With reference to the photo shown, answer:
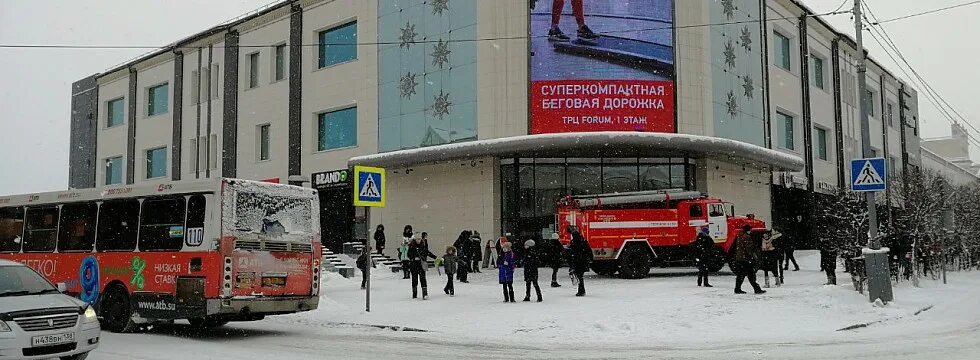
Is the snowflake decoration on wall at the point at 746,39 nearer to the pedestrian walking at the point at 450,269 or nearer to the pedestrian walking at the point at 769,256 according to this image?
the pedestrian walking at the point at 769,256

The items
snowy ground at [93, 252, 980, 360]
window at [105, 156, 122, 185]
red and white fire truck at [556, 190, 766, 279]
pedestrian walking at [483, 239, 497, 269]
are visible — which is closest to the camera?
snowy ground at [93, 252, 980, 360]

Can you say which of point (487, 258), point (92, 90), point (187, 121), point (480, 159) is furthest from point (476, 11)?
point (92, 90)

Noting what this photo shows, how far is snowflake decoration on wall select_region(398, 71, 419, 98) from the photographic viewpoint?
31.4 metres

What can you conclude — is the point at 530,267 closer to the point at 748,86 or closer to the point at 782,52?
the point at 748,86

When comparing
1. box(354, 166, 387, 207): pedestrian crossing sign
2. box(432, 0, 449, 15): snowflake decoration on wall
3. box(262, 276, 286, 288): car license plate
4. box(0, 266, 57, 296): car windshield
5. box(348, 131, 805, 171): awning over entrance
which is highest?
box(432, 0, 449, 15): snowflake decoration on wall

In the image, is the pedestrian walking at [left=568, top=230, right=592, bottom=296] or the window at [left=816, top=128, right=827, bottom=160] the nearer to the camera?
→ the pedestrian walking at [left=568, top=230, right=592, bottom=296]

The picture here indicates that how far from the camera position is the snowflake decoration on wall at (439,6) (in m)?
30.6

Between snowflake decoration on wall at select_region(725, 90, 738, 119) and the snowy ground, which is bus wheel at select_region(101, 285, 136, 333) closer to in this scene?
the snowy ground

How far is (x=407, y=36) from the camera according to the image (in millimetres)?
31750

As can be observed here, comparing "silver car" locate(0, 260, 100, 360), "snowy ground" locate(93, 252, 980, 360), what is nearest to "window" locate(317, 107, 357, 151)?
"snowy ground" locate(93, 252, 980, 360)

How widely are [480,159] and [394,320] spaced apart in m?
14.2

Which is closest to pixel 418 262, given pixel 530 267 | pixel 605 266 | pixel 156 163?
pixel 530 267

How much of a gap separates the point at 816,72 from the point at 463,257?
25531 millimetres

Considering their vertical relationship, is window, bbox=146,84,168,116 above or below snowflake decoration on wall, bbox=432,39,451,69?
above
